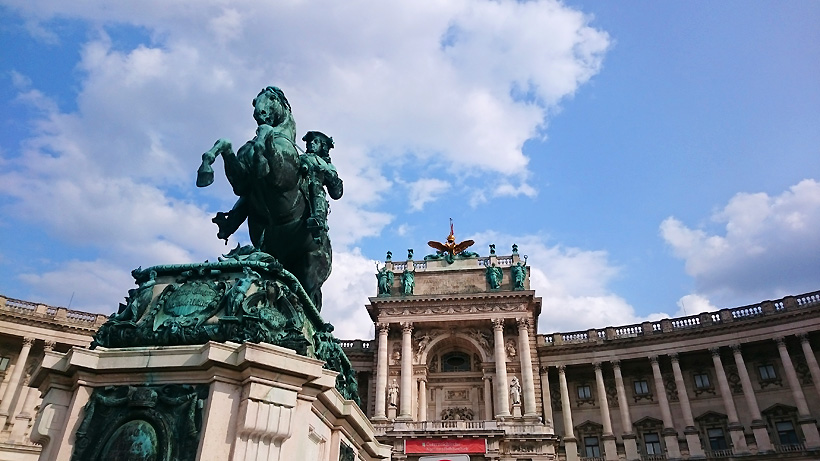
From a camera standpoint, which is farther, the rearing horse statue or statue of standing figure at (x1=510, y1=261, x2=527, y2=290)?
statue of standing figure at (x1=510, y1=261, x2=527, y2=290)

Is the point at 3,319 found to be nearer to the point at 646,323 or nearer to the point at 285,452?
the point at 285,452

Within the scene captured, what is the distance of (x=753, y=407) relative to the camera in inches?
1395

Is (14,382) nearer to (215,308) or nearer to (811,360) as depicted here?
(215,308)

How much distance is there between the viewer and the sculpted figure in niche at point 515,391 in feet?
120

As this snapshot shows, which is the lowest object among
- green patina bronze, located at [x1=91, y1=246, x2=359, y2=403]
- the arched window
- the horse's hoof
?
green patina bronze, located at [x1=91, y1=246, x2=359, y2=403]

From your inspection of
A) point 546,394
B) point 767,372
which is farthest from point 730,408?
point 546,394

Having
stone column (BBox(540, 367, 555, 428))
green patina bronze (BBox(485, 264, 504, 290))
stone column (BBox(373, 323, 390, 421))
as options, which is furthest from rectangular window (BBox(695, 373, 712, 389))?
stone column (BBox(373, 323, 390, 421))

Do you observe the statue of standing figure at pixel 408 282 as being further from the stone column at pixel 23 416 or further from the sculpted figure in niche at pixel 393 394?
the stone column at pixel 23 416

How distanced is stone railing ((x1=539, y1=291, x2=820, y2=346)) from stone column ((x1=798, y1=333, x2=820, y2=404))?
2.01 m

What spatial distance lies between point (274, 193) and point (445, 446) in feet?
99.5

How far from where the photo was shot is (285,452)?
479cm

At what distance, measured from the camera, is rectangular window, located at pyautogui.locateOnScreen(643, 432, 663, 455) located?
124 ft

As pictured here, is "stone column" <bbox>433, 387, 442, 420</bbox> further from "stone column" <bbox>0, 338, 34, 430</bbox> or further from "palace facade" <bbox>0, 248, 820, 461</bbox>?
"stone column" <bbox>0, 338, 34, 430</bbox>

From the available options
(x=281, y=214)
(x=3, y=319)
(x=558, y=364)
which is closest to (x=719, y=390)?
(x=558, y=364)
